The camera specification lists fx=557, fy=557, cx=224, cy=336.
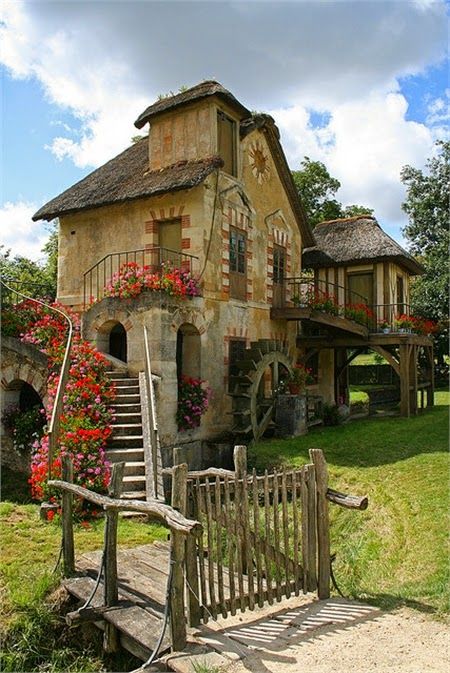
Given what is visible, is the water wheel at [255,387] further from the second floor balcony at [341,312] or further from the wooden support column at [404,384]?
the wooden support column at [404,384]

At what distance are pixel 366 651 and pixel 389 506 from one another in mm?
4444

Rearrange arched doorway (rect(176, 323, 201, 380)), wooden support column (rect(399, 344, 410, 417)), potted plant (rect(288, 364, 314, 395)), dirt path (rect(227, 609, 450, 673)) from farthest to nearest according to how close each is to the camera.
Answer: wooden support column (rect(399, 344, 410, 417)) < potted plant (rect(288, 364, 314, 395)) < arched doorway (rect(176, 323, 201, 380)) < dirt path (rect(227, 609, 450, 673))

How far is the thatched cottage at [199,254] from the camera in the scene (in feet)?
40.1

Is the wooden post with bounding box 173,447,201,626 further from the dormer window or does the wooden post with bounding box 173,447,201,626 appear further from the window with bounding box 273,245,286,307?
the window with bounding box 273,245,286,307

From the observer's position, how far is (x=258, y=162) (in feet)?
52.2

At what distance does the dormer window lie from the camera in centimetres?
1417

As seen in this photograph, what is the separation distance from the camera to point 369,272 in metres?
19.6

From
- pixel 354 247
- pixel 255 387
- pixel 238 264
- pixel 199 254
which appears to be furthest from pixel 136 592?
pixel 354 247

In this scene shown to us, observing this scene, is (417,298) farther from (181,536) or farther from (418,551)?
(181,536)

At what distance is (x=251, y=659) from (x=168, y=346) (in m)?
7.73

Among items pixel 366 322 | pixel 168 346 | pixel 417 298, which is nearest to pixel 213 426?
pixel 168 346

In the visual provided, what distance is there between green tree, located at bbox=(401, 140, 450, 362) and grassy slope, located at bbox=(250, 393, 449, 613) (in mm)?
12010

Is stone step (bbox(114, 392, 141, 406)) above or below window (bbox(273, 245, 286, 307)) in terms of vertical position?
below

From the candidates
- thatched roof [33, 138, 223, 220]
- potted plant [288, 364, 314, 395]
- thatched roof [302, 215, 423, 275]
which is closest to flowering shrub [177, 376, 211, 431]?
potted plant [288, 364, 314, 395]
